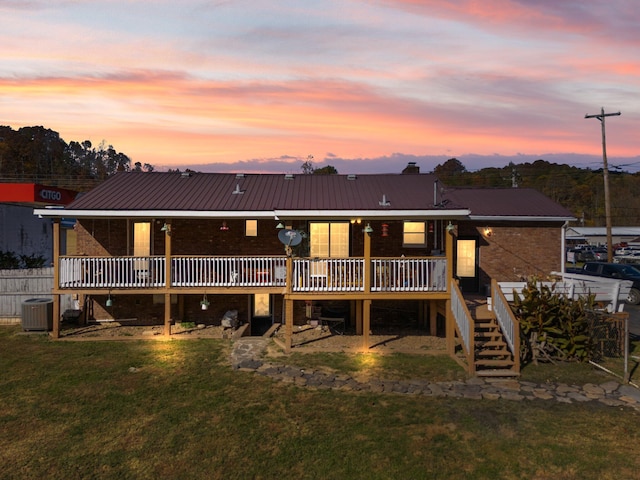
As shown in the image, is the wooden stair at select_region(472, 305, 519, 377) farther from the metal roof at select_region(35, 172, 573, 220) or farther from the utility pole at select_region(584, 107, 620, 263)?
the utility pole at select_region(584, 107, 620, 263)

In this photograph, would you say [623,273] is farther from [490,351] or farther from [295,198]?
[295,198]

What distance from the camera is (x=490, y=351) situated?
12.0 m

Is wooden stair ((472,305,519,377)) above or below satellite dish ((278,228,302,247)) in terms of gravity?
below

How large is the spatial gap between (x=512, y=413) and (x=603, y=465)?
6.79 feet

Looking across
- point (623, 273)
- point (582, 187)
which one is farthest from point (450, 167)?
point (623, 273)

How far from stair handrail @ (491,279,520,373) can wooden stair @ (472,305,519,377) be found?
141mm

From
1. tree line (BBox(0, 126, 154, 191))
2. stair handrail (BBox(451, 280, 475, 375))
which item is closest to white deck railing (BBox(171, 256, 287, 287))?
stair handrail (BBox(451, 280, 475, 375))

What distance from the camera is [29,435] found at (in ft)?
26.8

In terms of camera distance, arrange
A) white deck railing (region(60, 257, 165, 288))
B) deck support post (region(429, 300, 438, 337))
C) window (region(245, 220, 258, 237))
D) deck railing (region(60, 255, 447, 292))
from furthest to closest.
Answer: window (region(245, 220, 258, 237)), deck support post (region(429, 300, 438, 337)), white deck railing (region(60, 257, 165, 288)), deck railing (region(60, 255, 447, 292))

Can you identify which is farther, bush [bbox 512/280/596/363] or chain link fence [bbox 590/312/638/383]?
chain link fence [bbox 590/312/638/383]

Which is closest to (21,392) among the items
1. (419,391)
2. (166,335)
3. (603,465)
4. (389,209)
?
(166,335)

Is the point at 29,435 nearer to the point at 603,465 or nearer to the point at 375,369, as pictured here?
the point at 375,369

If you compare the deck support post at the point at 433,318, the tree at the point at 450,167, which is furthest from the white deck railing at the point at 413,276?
the tree at the point at 450,167

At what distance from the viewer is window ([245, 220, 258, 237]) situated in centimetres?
1695
